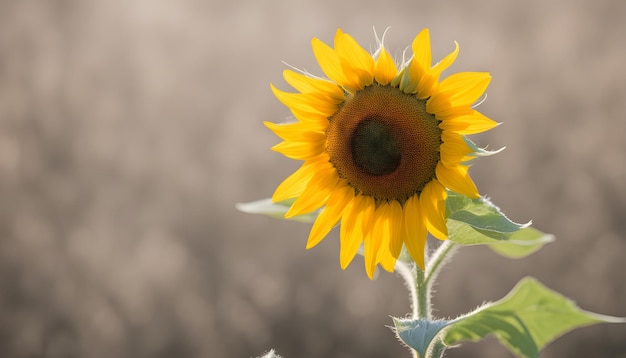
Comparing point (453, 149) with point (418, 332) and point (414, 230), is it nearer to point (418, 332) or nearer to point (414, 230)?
point (414, 230)

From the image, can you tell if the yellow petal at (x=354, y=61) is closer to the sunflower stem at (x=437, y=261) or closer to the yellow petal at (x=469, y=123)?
the yellow petal at (x=469, y=123)

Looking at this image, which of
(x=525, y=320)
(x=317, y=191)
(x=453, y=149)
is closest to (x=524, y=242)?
(x=525, y=320)

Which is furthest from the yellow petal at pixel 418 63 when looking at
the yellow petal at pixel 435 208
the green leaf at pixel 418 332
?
the green leaf at pixel 418 332

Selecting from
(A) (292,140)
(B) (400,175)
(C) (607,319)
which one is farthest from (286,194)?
(C) (607,319)

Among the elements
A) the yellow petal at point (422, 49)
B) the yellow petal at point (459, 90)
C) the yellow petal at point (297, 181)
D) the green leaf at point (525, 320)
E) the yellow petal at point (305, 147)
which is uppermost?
the yellow petal at point (422, 49)

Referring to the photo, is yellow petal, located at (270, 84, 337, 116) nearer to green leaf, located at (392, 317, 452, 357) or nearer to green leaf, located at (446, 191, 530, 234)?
green leaf, located at (446, 191, 530, 234)

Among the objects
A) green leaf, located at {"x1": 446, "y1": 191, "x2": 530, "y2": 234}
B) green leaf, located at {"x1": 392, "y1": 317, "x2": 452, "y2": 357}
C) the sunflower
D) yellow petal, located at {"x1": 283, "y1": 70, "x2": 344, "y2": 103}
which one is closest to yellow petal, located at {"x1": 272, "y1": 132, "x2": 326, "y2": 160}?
the sunflower
